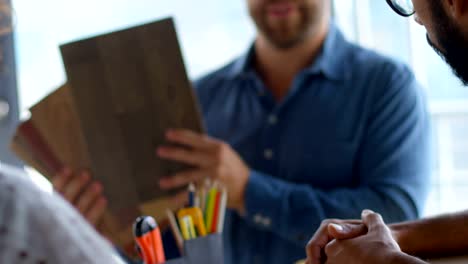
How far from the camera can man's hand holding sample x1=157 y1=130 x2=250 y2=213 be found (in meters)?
1.12

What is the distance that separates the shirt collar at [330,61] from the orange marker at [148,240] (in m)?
0.63

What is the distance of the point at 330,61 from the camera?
136 cm

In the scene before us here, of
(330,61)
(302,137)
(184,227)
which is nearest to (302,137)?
(302,137)

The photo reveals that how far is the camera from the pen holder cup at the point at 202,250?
2.83 feet

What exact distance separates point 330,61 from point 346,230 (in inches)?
25.8

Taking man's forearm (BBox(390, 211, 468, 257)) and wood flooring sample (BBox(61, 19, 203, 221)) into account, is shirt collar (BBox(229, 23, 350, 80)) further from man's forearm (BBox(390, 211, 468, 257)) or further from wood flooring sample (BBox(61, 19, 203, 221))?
man's forearm (BBox(390, 211, 468, 257))

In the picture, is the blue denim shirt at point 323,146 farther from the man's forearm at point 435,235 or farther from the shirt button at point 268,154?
the man's forearm at point 435,235

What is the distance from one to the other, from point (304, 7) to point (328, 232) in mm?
661

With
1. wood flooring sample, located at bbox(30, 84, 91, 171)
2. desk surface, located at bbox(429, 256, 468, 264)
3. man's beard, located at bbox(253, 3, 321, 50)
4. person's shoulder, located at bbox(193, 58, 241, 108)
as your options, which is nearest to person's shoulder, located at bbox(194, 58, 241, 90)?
person's shoulder, located at bbox(193, 58, 241, 108)

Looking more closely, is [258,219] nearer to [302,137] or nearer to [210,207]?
[302,137]

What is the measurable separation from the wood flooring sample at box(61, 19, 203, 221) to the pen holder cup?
0.80ft

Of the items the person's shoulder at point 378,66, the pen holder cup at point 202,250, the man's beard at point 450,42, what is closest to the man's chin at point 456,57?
the man's beard at point 450,42

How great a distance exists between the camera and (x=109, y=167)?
3.67 ft

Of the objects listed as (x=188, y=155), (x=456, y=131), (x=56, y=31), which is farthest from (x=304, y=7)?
(x=456, y=131)
